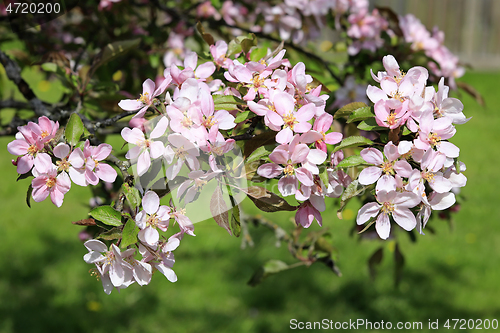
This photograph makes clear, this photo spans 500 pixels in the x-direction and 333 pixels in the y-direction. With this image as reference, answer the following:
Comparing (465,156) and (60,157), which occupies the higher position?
(60,157)

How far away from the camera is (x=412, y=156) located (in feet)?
2.46

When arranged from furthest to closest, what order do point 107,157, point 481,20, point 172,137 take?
point 481,20, point 107,157, point 172,137

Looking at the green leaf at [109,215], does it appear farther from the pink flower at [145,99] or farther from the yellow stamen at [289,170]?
the yellow stamen at [289,170]

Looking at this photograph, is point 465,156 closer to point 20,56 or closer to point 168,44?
point 168,44

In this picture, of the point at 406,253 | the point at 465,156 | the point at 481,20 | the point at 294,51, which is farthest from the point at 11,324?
the point at 481,20

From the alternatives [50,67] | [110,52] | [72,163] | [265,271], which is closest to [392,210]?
[72,163]

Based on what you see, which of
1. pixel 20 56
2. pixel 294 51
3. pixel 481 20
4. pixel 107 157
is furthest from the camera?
pixel 481 20

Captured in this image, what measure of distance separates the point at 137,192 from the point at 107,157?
0.35 feet

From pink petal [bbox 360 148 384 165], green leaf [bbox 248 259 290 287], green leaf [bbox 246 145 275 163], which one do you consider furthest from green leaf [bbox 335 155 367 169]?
green leaf [bbox 248 259 290 287]

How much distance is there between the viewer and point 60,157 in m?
0.77

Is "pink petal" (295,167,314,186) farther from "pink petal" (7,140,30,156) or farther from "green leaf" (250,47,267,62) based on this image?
"pink petal" (7,140,30,156)

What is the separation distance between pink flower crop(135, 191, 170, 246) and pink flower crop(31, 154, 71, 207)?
0.15 meters

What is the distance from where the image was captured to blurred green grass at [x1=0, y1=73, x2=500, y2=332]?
8.68 feet

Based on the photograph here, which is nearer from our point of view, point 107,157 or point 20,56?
point 107,157
